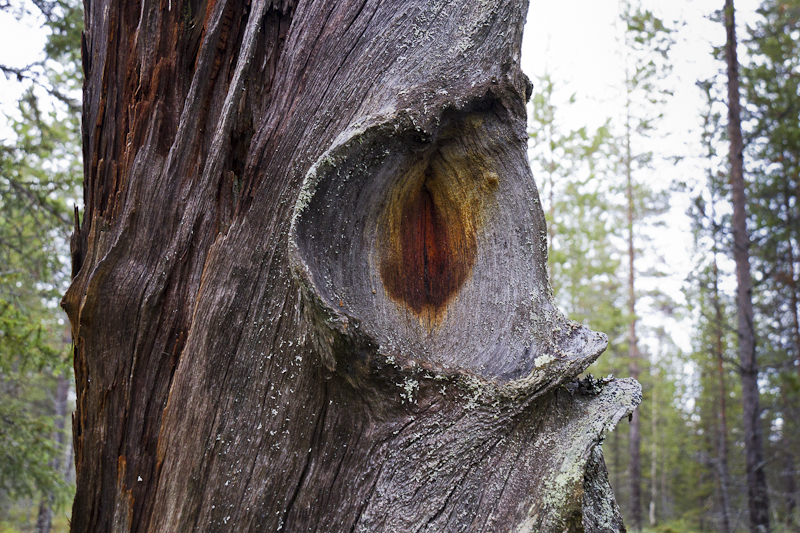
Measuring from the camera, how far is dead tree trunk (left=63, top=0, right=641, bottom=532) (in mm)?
1372

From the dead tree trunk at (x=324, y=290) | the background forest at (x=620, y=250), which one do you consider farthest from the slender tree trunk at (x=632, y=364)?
the dead tree trunk at (x=324, y=290)

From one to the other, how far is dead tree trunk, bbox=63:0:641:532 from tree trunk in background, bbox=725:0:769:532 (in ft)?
31.8

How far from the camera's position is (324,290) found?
4.44 feet

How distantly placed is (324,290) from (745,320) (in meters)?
10.7

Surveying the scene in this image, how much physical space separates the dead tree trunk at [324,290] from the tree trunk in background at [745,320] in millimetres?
9687

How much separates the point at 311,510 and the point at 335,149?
1.08m

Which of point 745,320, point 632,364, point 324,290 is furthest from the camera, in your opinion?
point 632,364

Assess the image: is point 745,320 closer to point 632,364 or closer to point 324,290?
point 632,364

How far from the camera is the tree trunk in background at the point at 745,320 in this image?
9047mm

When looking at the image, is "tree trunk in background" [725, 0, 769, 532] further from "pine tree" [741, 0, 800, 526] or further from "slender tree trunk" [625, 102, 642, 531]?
"slender tree trunk" [625, 102, 642, 531]

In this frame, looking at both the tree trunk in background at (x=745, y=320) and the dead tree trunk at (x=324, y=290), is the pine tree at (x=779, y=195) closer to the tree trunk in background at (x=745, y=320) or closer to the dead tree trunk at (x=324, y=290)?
the tree trunk in background at (x=745, y=320)

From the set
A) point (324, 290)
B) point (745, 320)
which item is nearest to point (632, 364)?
point (745, 320)

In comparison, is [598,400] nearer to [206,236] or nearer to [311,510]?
[311,510]

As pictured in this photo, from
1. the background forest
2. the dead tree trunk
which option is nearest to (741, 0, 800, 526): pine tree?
the background forest
